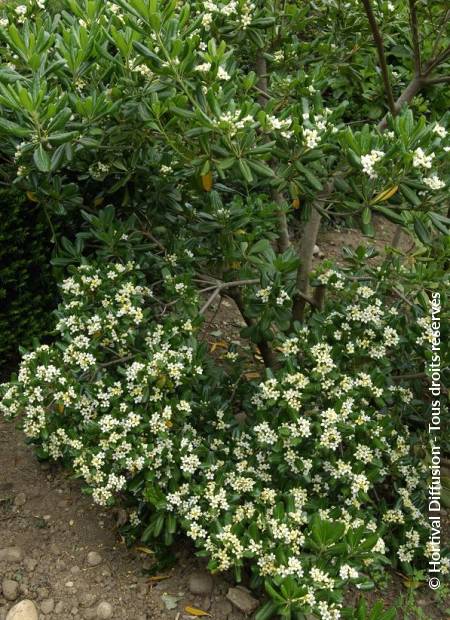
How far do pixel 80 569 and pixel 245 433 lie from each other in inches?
34.8

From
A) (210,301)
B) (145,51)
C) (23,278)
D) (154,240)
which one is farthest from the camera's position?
(23,278)

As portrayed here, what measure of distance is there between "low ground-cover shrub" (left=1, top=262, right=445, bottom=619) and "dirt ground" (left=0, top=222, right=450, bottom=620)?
162 mm

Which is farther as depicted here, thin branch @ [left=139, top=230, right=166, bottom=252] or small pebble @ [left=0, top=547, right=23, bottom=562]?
thin branch @ [left=139, top=230, right=166, bottom=252]

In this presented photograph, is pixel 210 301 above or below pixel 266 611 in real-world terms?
above

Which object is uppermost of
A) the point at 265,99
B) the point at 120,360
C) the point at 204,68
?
the point at 204,68

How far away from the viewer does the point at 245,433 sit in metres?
3.02

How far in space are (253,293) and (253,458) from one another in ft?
Result: 2.42

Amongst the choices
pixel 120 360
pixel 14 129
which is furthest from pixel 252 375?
pixel 14 129

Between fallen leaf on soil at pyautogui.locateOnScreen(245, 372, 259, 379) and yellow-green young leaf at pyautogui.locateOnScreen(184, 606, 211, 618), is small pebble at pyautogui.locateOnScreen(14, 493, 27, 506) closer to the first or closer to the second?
yellow-green young leaf at pyautogui.locateOnScreen(184, 606, 211, 618)

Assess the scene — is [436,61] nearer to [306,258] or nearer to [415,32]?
[415,32]

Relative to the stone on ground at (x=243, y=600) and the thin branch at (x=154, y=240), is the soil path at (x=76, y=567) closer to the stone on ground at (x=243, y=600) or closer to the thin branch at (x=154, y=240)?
the stone on ground at (x=243, y=600)

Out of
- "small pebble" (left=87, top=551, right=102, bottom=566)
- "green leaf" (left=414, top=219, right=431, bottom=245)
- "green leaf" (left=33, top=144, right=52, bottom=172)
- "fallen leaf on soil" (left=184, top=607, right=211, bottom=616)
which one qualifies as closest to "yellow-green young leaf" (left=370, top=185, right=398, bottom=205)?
"green leaf" (left=414, top=219, right=431, bottom=245)

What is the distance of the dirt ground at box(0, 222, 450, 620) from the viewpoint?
9.00 feet

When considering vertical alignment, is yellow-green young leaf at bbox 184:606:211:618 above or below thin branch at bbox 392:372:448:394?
below
